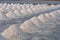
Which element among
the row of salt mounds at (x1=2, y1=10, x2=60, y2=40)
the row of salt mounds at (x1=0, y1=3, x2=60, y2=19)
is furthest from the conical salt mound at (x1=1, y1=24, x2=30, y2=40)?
the row of salt mounds at (x1=0, y1=3, x2=60, y2=19)

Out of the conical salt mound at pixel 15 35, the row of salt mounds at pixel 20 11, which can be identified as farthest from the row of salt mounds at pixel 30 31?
the row of salt mounds at pixel 20 11

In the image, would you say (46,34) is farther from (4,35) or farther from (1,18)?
(1,18)

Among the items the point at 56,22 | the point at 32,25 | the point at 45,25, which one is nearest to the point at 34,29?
the point at 32,25

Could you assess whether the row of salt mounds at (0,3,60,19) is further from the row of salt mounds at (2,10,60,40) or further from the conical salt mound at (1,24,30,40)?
the conical salt mound at (1,24,30,40)

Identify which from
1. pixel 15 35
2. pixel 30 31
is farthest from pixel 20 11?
pixel 15 35

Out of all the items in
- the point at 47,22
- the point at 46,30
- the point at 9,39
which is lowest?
the point at 9,39

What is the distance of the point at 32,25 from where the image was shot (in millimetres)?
906

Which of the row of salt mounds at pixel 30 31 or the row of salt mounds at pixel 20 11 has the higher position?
the row of salt mounds at pixel 20 11

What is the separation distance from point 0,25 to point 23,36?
28 cm

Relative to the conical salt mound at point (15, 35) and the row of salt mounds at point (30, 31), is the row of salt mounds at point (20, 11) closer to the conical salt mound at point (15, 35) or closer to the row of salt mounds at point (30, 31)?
the row of salt mounds at point (30, 31)

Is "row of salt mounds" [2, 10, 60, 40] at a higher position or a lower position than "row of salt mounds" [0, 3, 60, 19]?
lower

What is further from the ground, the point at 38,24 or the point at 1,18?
the point at 1,18

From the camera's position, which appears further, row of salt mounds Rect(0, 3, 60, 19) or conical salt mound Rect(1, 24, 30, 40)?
row of salt mounds Rect(0, 3, 60, 19)

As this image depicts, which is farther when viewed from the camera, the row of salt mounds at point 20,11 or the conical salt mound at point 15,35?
the row of salt mounds at point 20,11
